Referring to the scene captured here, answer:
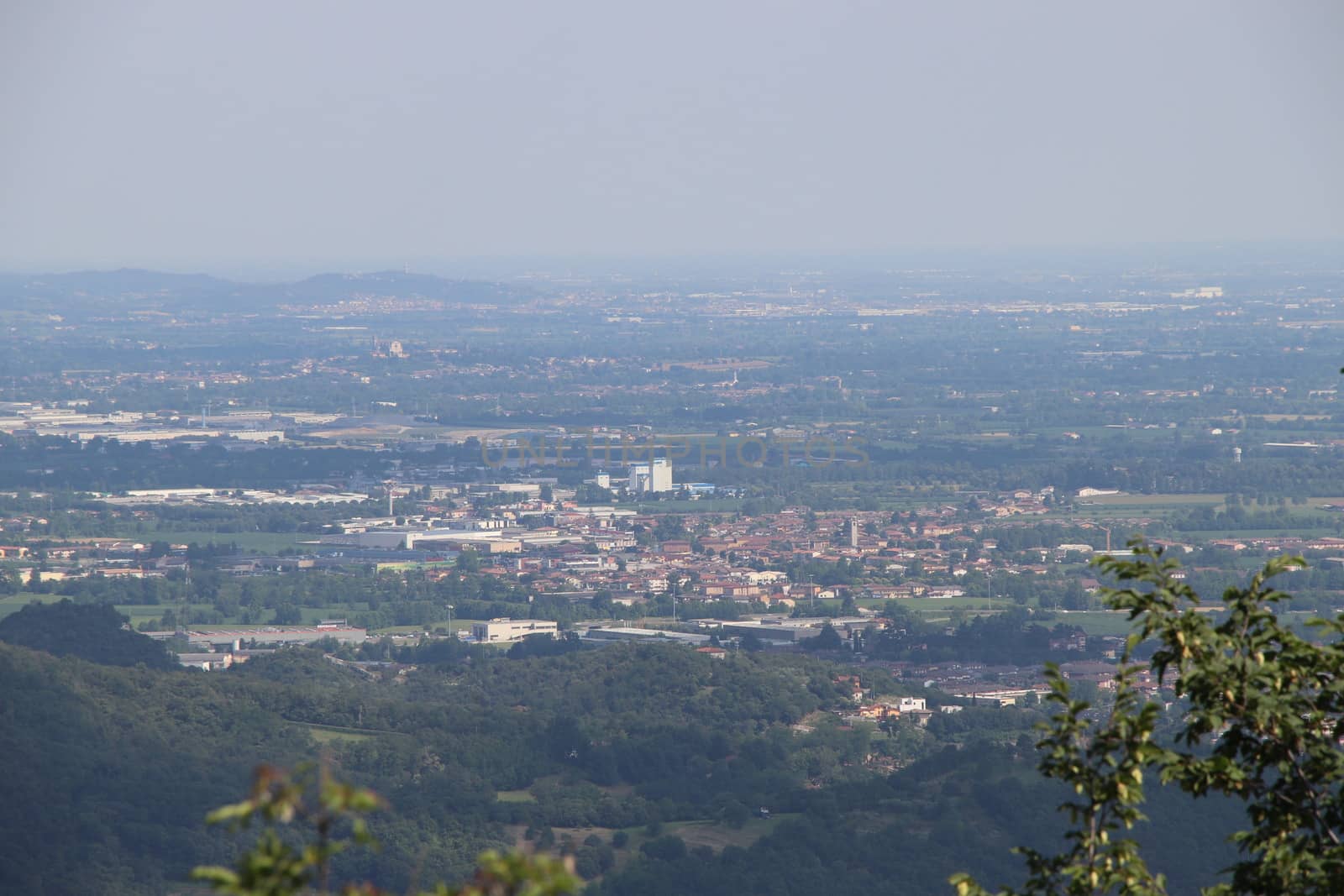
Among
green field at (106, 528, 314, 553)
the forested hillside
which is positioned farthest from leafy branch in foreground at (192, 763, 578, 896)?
green field at (106, 528, 314, 553)

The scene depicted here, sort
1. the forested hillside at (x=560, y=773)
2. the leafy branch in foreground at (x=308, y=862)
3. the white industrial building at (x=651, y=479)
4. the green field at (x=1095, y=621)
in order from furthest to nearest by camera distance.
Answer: the white industrial building at (x=651, y=479) < the green field at (x=1095, y=621) < the forested hillside at (x=560, y=773) < the leafy branch in foreground at (x=308, y=862)

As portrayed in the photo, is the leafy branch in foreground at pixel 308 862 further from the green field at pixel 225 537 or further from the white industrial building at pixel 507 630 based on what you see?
the green field at pixel 225 537

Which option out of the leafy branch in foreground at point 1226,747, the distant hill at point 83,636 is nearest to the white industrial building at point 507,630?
the distant hill at point 83,636

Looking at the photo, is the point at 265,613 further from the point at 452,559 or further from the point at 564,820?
the point at 564,820

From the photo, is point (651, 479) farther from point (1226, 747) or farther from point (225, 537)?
point (1226, 747)

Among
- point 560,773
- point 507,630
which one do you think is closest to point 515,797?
point 560,773
